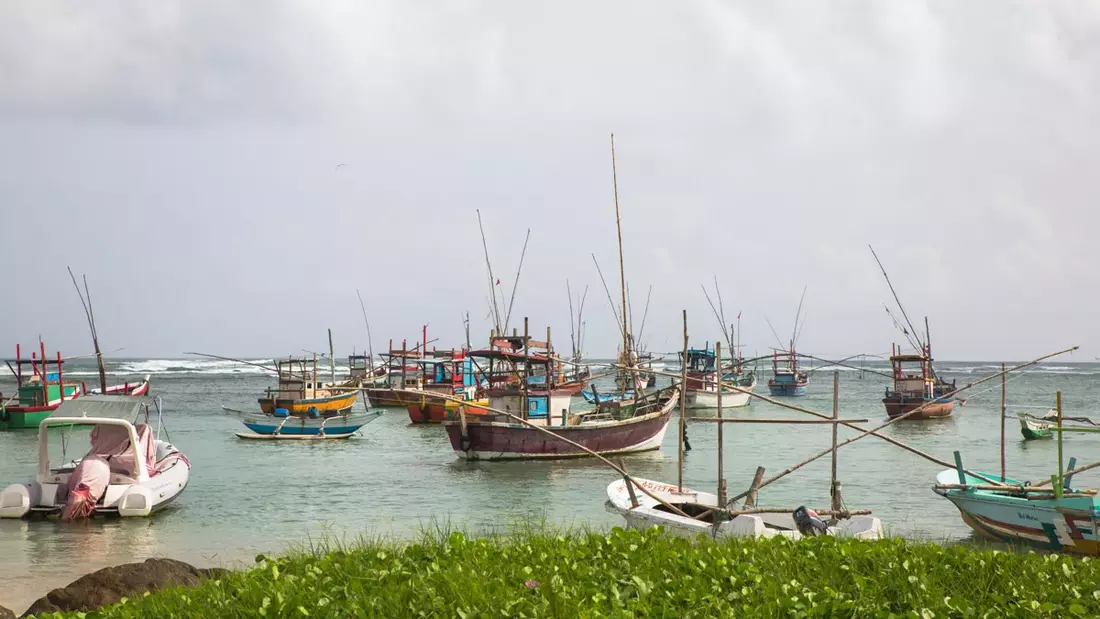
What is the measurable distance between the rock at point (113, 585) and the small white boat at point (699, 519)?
5.28 metres

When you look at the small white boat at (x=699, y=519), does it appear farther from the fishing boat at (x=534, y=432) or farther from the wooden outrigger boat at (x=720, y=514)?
the fishing boat at (x=534, y=432)

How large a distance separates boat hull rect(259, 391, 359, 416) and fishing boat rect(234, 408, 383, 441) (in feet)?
7.15

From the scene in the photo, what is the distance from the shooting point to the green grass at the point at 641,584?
6719mm

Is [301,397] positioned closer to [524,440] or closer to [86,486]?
[524,440]

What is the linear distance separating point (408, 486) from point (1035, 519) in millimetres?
14633

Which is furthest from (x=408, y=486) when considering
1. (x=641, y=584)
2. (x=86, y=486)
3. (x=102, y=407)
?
(x=641, y=584)

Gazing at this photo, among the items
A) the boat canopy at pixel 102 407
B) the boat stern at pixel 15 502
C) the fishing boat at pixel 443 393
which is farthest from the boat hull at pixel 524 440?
the boat stern at pixel 15 502

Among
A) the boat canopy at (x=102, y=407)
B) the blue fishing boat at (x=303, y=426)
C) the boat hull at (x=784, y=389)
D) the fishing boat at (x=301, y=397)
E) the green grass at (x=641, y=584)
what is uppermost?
the boat canopy at (x=102, y=407)

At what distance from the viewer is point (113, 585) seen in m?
9.02

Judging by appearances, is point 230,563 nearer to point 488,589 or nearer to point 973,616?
point 488,589

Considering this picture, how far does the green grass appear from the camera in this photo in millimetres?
6719

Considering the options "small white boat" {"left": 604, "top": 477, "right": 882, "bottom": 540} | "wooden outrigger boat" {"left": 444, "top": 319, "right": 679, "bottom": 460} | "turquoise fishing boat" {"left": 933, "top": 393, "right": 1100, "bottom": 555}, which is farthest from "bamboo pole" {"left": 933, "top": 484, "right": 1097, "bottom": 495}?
"wooden outrigger boat" {"left": 444, "top": 319, "right": 679, "bottom": 460}

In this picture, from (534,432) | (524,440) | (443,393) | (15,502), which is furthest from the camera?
(443,393)

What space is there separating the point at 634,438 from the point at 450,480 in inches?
268
